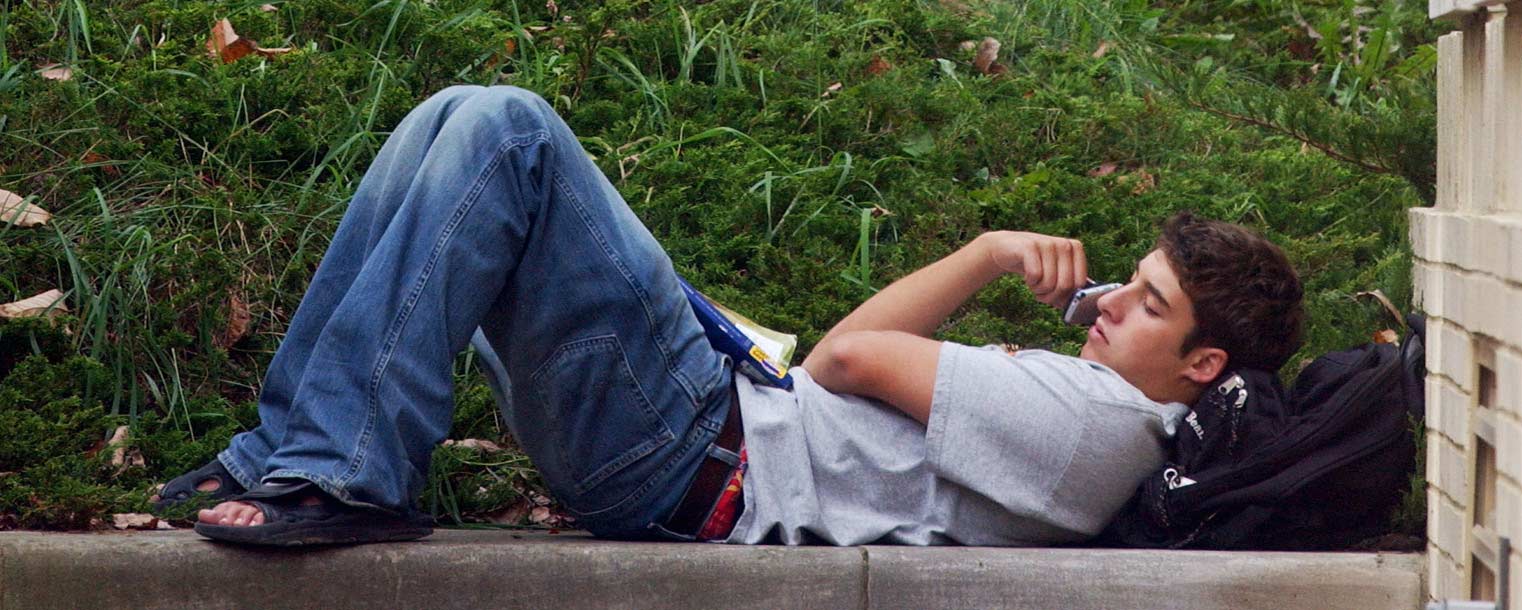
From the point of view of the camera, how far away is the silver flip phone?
3.44 m

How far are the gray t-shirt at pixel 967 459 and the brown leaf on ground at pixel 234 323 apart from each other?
1.58m

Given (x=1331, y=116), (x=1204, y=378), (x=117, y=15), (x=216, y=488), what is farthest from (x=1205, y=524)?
(x=117, y=15)

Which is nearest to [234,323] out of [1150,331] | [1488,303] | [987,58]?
[1150,331]

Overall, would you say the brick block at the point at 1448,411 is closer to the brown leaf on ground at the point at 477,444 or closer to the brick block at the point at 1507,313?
the brick block at the point at 1507,313

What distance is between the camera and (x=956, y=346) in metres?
3.21

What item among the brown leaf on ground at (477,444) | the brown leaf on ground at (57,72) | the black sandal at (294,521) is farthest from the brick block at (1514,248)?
the brown leaf on ground at (57,72)

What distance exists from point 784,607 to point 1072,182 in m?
2.31

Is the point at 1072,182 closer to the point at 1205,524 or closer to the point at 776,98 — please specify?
the point at 776,98

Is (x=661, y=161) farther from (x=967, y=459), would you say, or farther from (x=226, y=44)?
(x=967, y=459)

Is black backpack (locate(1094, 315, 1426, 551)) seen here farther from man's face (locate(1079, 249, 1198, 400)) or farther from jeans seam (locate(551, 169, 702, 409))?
jeans seam (locate(551, 169, 702, 409))

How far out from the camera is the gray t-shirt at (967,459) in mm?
3109

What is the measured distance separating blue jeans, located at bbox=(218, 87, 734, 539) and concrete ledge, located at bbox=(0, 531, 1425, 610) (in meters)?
0.17

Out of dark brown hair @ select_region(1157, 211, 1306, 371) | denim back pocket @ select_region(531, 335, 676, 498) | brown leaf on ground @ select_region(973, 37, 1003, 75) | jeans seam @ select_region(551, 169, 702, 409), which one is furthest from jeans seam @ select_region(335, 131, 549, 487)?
brown leaf on ground @ select_region(973, 37, 1003, 75)

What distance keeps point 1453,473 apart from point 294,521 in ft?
6.32
